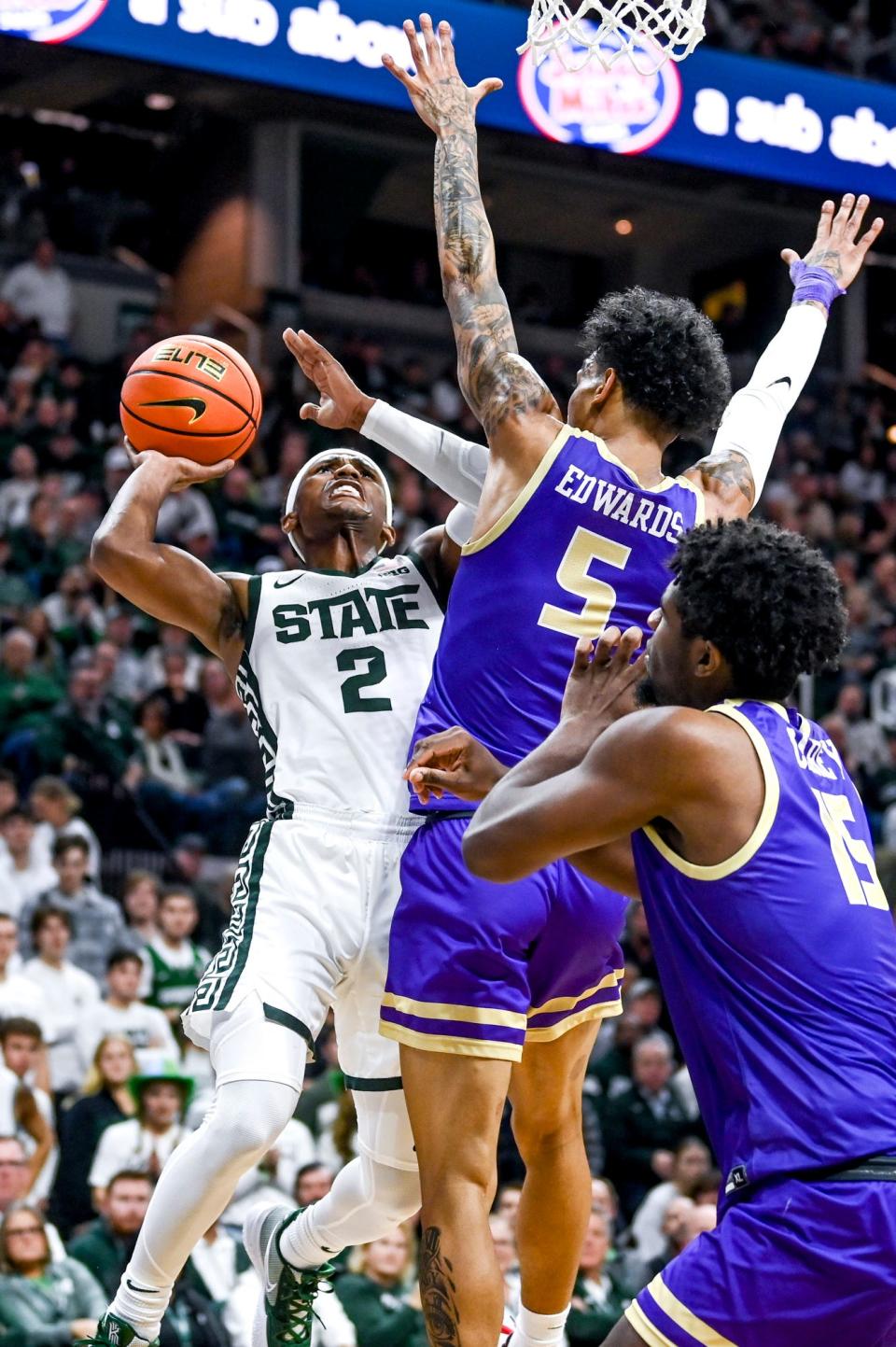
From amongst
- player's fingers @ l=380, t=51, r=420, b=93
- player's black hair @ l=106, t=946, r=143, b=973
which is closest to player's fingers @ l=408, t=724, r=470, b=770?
player's fingers @ l=380, t=51, r=420, b=93

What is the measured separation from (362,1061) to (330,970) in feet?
0.89

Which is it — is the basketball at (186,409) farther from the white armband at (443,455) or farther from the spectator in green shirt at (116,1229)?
the spectator in green shirt at (116,1229)

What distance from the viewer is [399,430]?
16.0 ft

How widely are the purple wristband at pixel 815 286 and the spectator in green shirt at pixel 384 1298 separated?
14.9 feet

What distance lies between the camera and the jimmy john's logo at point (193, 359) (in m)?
5.26

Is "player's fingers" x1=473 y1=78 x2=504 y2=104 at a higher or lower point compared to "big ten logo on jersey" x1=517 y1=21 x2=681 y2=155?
lower

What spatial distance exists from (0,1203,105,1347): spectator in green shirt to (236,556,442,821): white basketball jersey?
3.32 meters

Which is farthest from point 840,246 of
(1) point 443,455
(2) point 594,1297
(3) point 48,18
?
(3) point 48,18

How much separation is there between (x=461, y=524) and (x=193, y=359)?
0.96m

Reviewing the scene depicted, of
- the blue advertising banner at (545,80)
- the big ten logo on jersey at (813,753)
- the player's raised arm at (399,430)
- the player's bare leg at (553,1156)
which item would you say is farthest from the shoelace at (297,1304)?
the blue advertising banner at (545,80)

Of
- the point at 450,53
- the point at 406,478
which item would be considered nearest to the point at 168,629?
the point at 406,478

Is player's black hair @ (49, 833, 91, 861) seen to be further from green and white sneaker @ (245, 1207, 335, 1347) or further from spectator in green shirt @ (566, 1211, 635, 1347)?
green and white sneaker @ (245, 1207, 335, 1347)

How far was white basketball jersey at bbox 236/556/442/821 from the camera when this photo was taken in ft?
16.5

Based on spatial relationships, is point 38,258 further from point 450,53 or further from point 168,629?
point 450,53
